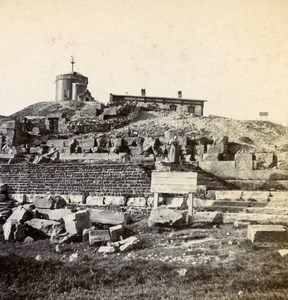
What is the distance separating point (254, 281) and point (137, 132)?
25.2 m

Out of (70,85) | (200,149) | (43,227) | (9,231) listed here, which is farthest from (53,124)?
(9,231)

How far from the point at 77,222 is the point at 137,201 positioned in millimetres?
4092

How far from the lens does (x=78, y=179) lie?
16.5m

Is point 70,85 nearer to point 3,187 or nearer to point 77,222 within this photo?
point 3,187

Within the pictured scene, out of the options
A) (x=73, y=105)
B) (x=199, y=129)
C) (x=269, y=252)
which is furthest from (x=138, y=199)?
(x=73, y=105)

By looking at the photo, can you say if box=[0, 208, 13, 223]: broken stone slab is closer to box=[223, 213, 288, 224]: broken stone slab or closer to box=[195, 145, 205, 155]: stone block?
box=[223, 213, 288, 224]: broken stone slab

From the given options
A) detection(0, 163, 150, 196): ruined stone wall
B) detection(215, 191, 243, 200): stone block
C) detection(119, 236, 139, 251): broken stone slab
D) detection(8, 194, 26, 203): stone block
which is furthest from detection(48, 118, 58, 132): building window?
detection(119, 236, 139, 251): broken stone slab

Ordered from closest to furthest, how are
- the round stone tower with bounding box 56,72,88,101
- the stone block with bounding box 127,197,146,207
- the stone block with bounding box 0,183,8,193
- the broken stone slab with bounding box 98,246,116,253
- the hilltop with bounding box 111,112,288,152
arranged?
the broken stone slab with bounding box 98,246,116,253 < the stone block with bounding box 127,197,146,207 < the stone block with bounding box 0,183,8,193 < the hilltop with bounding box 111,112,288,152 < the round stone tower with bounding box 56,72,88,101

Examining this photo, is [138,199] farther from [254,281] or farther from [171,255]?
[254,281]

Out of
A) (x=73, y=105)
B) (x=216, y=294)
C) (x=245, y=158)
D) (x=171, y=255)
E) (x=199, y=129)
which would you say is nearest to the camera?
(x=216, y=294)

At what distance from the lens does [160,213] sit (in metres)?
10.6

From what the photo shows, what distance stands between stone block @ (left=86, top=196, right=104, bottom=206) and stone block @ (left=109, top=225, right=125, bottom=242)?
5.15 meters

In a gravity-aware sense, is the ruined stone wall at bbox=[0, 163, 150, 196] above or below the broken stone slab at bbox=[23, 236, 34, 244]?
above

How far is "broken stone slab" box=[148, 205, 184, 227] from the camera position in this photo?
10336mm
